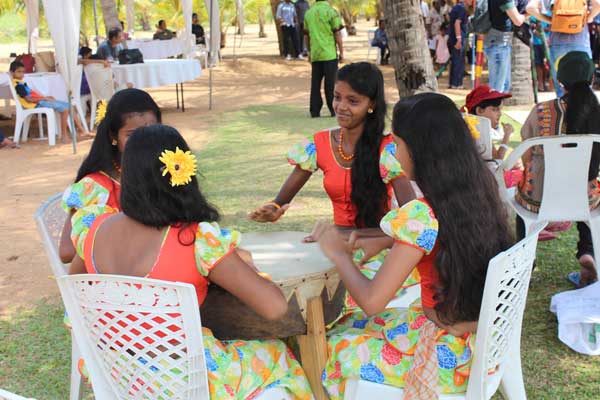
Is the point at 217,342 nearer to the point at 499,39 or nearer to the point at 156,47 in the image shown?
the point at 499,39

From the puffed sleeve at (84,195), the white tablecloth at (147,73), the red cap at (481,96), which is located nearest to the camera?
the puffed sleeve at (84,195)

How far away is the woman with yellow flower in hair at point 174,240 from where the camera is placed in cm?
208

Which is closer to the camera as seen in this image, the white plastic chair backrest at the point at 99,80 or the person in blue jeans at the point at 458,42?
the white plastic chair backrest at the point at 99,80

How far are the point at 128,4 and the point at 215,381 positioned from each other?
22153mm

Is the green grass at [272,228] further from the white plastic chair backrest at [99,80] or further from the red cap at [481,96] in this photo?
the white plastic chair backrest at [99,80]

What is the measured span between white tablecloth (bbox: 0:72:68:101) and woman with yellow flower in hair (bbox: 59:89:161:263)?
307 inches

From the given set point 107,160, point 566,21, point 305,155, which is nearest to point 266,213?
point 305,155

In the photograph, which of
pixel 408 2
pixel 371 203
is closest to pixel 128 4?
pixel 408 2

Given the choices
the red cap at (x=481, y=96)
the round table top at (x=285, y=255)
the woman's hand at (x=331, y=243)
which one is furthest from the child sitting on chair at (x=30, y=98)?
the woman's hand at (x=331, y=243)

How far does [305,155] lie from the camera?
3393mm

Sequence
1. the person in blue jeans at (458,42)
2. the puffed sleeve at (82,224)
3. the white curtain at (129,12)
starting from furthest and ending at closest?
the white curtain at (129,12), the person in blue jeans at (458,42), the puffed sleeve at (82,224)

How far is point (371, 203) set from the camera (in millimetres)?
3234

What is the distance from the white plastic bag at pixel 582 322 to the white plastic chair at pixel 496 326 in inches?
46.4

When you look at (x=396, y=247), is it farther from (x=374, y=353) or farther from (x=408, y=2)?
(x=408, y=2)
